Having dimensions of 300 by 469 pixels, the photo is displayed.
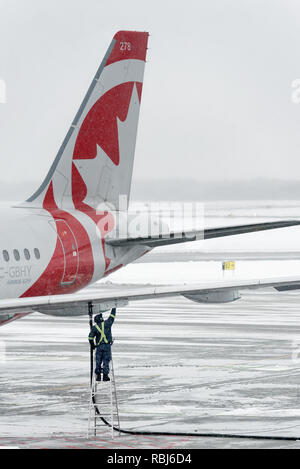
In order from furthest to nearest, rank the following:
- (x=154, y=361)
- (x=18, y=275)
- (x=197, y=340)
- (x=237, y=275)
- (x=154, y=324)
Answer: (x=237, y=275) → (x=154, y=324) → (x=197, y=340) → (x=154, y=361) → (x=18, y=275)

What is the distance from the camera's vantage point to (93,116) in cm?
2811

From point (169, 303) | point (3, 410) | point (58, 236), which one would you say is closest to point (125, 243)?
point (58, 236)

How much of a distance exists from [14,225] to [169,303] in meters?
22.1

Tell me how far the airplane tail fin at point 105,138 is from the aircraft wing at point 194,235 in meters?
1.99

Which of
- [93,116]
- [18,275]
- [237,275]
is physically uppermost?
[93,116]

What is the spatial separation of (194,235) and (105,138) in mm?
4973

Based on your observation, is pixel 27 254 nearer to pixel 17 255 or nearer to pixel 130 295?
pixel 17 255

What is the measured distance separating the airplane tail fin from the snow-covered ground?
4587mm

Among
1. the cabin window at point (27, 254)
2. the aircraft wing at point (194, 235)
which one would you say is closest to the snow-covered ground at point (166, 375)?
the cabin window at point (27, 254)

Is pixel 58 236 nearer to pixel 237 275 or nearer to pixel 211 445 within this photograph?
pixel 211 445

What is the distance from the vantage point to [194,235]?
82.9ft

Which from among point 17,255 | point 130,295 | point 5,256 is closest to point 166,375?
point 17,255

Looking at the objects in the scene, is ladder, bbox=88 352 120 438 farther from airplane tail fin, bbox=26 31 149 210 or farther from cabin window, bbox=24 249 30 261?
airplane tail fin, bbox=26 31 149 210

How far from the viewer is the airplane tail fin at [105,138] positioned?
91.1 feet
